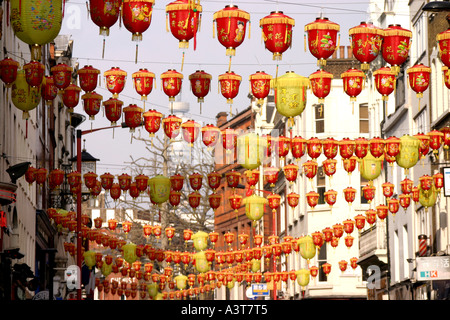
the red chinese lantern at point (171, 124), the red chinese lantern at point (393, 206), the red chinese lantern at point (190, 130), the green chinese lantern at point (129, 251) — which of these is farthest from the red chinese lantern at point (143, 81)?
the green chinese lantern at point (129, 251)

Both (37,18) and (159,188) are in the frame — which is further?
(159,188)

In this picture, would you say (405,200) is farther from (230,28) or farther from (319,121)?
(319,121)

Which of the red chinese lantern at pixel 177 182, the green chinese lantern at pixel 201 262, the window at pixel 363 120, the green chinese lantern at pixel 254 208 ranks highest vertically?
the window at pixel 363 120

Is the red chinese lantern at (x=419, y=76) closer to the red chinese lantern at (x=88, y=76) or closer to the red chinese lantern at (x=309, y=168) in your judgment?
the red chinese lantern at (x=88, y=76)

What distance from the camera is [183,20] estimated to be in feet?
76.4

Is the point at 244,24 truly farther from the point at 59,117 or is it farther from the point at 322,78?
the point at 59,117

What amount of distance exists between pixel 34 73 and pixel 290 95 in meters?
5.95

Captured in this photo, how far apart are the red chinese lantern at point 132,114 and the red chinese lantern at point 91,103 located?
49.8 inches

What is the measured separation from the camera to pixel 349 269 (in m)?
61.0

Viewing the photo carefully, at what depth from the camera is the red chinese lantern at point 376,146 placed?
1293 inches

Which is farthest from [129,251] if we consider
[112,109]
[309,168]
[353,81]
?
[353,81]

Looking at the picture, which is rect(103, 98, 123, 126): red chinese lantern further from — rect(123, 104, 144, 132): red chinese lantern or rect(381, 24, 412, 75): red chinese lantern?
rect(381, 24, 412, 75): red chinese lantern

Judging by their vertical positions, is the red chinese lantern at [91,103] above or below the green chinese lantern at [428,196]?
above

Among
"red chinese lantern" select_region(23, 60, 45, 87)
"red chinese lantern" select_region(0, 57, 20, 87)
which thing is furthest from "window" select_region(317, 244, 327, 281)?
"red chinese lantern" select_region(0, 57, 20, 87)
